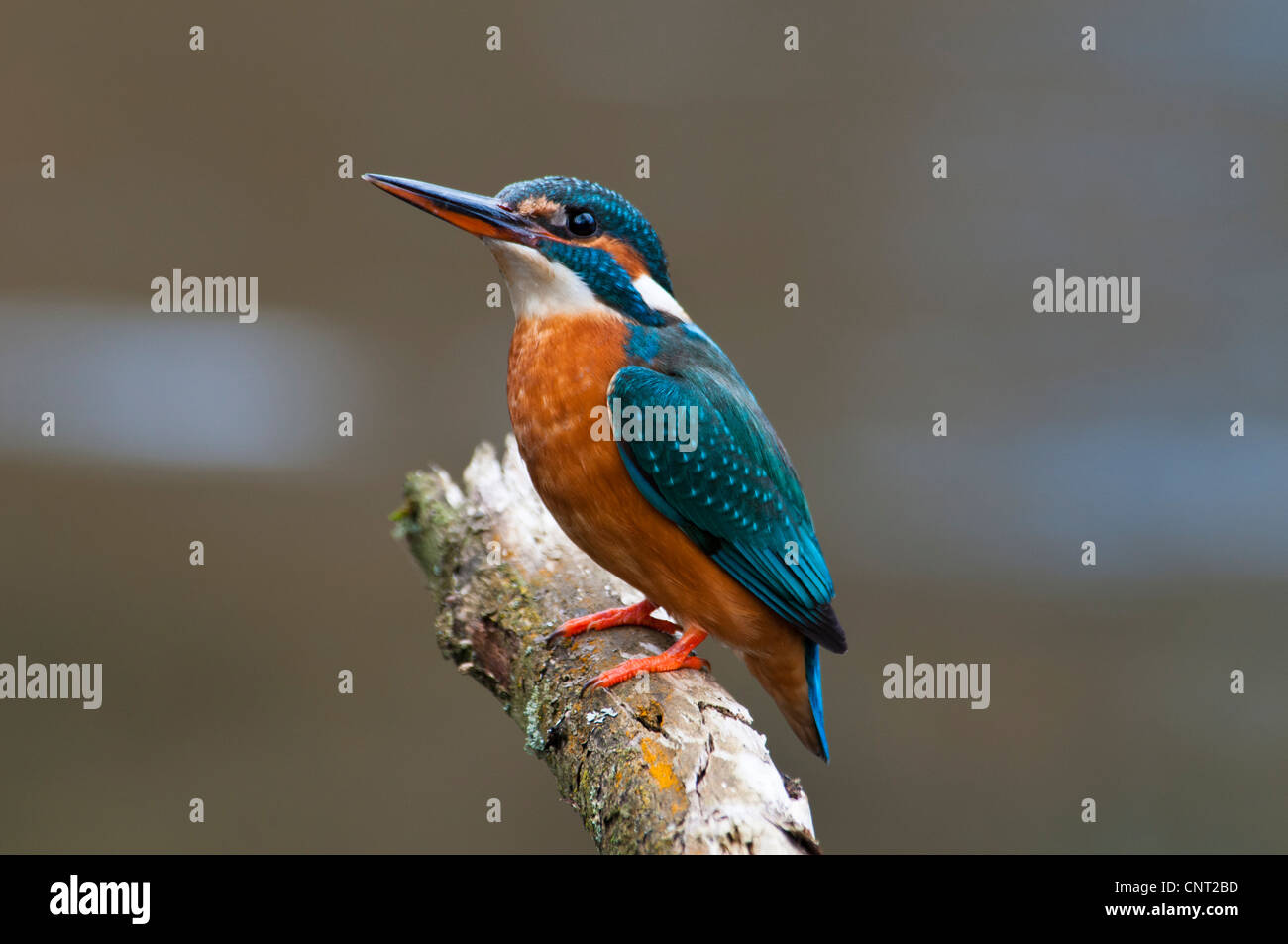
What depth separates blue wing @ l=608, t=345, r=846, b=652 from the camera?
2.15 meters

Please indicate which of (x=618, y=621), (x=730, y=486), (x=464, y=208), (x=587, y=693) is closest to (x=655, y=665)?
(x=587, y=693)

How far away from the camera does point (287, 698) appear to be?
5395 millimetres

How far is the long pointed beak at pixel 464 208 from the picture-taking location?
2123 millimetres

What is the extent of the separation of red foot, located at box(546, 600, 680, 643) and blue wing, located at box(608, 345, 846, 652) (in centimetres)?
21

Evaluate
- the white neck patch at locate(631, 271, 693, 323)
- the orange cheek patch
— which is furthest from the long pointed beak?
the white neck patch at locate(631, 271, 693, 323)

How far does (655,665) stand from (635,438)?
0.39 meters

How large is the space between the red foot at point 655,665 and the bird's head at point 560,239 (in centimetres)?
62

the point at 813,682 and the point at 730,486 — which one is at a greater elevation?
the point at 730,486

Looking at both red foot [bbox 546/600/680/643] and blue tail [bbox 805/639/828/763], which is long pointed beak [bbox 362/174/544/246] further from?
blue tail [bbox 805/639/828/763]

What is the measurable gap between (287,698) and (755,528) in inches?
147

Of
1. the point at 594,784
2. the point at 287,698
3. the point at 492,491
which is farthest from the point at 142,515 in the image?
the point at 594,784

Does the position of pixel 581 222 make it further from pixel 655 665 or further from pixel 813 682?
pixel 813 682

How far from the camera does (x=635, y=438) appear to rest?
2.13 meters

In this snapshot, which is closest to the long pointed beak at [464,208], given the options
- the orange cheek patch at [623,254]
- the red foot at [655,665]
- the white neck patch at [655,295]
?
the orange cheek patch at [623,254]
